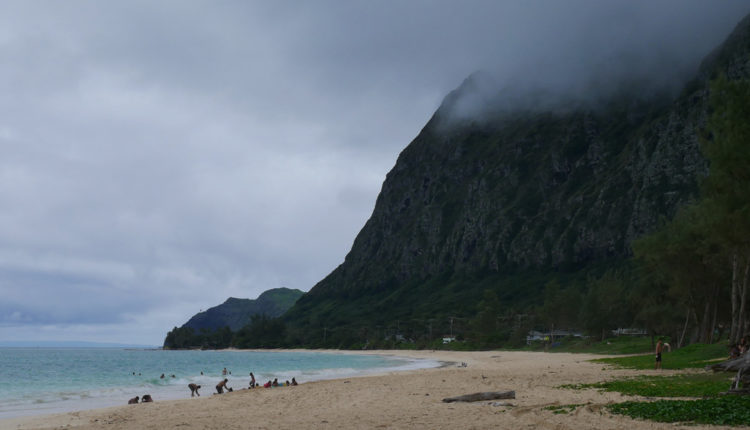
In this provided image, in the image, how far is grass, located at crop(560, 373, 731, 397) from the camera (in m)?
20.3

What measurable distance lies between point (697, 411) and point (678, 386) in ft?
30.0

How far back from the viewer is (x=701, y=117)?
190 meters

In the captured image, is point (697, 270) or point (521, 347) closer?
point (697, 270)

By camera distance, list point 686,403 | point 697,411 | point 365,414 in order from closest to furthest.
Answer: point 697,411 < point 686,403 < point 365,414

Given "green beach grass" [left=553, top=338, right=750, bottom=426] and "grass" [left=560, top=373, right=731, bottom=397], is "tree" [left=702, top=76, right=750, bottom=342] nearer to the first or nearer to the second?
"green beach grass" [left=553, top=338, right=750, bottom=426]

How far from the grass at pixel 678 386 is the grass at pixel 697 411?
311 centimetres

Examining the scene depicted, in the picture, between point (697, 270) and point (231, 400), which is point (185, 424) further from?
point (697, 270)

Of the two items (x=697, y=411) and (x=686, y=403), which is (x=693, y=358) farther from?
(x=697, y=411)

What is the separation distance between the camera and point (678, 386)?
75.5 ft

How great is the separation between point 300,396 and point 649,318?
5402 centimetres

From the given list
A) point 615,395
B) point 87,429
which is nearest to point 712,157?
point 615,395

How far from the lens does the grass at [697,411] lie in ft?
45.5

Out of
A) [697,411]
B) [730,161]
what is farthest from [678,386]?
[730,161]

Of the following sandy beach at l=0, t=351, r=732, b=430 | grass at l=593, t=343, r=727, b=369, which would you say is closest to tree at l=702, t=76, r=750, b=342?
grass at l=593, t=343, r=727, b=369
